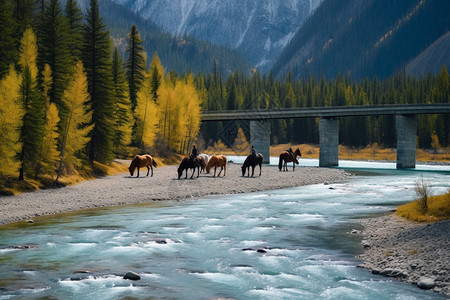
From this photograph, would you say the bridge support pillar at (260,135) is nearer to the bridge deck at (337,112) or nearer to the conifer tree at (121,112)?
the bridge deck at (337,112)

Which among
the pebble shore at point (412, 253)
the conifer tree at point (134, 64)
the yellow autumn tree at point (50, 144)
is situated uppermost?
the conifer tree at point (134, 64)

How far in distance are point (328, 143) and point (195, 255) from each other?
82125 mm

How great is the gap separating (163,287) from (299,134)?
15374cm

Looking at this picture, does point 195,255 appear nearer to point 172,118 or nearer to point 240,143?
point 172,118

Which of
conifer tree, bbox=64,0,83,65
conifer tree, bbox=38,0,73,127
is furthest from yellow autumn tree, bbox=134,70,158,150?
conifer tree, bbox=38,0,73,127

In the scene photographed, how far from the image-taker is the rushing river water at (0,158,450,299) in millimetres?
15531

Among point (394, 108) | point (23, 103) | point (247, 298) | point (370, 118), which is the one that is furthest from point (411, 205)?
point (370, 118)

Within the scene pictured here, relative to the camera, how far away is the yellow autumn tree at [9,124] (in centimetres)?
3766

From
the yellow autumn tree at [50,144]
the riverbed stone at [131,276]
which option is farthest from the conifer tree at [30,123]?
the riverbed stone at [131,276]

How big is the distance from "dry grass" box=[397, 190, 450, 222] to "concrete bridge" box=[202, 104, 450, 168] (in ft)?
217

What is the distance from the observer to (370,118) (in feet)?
517

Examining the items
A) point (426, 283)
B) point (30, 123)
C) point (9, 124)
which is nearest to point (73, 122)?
point (30, 123)

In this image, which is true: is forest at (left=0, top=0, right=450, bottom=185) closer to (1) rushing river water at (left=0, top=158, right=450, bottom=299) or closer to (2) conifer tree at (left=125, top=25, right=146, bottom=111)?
(2) conifer tree at (left=125, top=25, right=146, bottom=111)

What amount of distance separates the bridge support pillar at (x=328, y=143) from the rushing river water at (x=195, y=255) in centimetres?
6490
